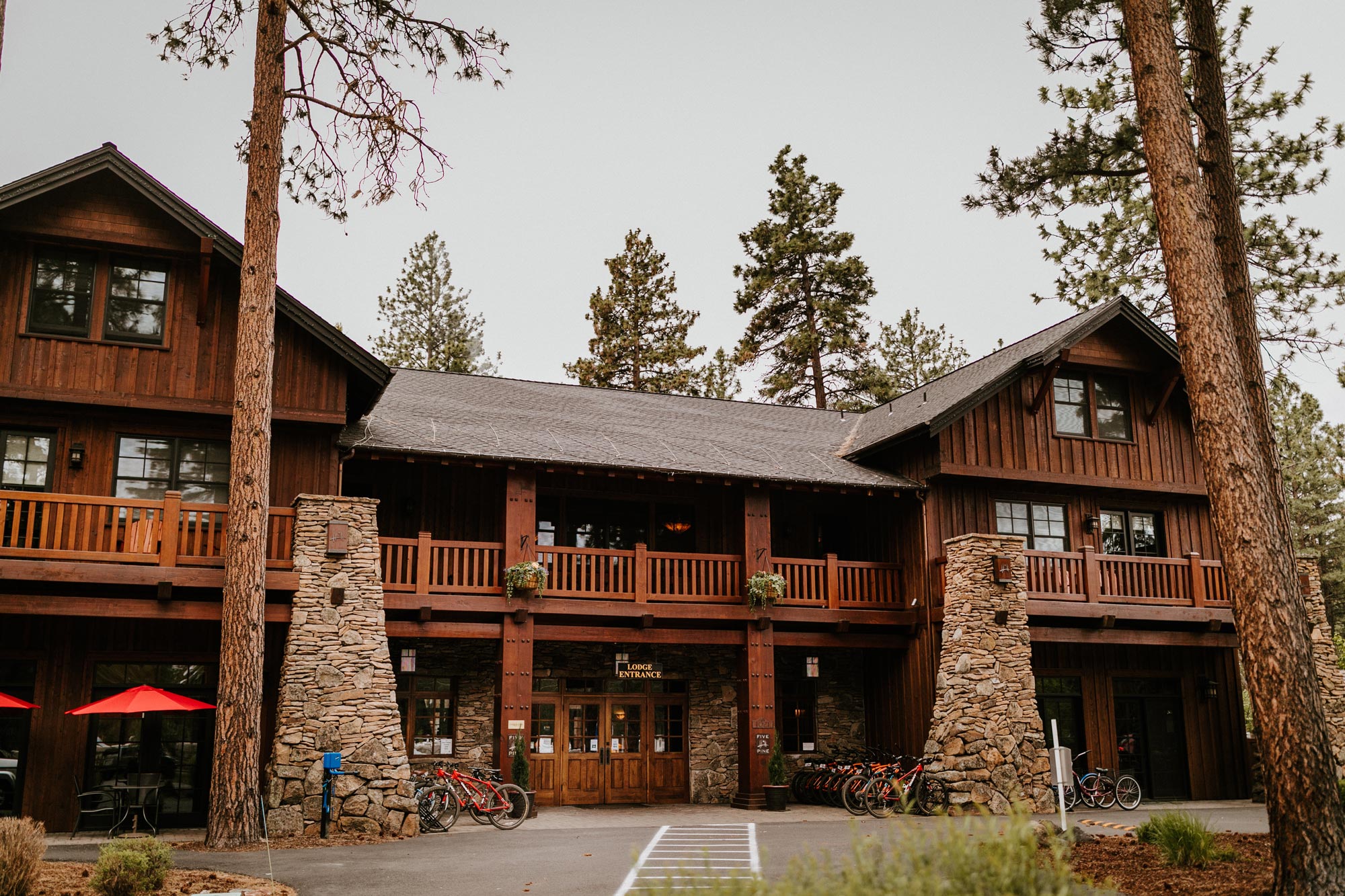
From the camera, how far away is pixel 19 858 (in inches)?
320

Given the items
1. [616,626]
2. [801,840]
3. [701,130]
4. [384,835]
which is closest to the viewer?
[801,840]

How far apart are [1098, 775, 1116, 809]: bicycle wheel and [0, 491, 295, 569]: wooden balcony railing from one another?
13775 millimetres

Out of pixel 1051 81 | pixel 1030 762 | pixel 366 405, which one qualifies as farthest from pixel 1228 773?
pixel 366 405

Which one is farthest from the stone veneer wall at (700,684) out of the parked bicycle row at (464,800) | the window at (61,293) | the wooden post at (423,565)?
the window at (61,293)

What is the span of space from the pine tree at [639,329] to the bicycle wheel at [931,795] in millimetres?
22018

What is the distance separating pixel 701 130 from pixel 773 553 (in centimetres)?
1860

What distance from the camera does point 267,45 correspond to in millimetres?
14469

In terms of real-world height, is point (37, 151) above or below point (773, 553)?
above

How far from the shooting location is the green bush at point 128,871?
8.45m

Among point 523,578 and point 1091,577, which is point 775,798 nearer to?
point 523,578

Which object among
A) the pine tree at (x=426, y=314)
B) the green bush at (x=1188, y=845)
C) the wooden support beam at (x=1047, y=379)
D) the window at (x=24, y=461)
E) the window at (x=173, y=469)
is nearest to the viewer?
the green bush at (x=1188, y=845)

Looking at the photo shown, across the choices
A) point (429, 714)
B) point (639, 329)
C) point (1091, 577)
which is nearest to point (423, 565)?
point (429, 714)

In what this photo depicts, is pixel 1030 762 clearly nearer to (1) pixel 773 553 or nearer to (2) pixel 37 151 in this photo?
(1) pixel 773 553

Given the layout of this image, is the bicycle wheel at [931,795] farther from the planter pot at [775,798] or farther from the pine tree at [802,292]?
the pine tree at [802,292]
